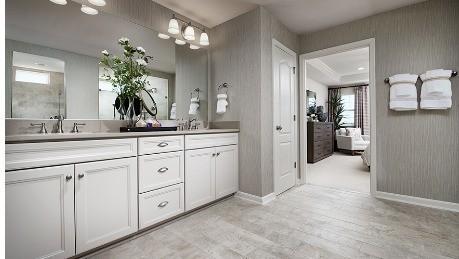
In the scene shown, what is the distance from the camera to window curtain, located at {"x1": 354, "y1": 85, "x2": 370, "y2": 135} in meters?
7.29

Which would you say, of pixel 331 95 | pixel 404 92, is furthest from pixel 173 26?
pixel 331 95

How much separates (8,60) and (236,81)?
2.16 m

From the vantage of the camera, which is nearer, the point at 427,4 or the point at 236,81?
the point at 427,4

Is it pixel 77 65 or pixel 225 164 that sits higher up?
pixel 77 65

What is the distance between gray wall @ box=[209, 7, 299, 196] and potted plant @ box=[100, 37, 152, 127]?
1150mm

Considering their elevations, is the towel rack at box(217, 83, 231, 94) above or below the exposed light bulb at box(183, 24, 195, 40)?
below

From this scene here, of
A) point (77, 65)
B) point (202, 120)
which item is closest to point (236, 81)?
point (202, 120)

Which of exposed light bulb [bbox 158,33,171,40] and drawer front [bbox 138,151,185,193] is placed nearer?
drawer front [bbox 138,151,185,193]

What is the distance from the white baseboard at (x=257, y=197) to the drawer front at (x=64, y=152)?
1532mm

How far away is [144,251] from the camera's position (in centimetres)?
164

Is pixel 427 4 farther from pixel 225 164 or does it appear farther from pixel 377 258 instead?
pixel 225 164

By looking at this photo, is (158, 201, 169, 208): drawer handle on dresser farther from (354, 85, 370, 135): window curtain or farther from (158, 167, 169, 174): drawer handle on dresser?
(354, 85, 370, 135): window curtain

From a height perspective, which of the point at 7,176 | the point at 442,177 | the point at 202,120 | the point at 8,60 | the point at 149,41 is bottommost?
the point at 442,177

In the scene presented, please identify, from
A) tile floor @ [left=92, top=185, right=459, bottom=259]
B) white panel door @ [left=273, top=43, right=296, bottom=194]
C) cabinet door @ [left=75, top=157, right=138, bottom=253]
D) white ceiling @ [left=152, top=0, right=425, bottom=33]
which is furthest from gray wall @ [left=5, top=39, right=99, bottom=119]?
white panel door @ [left=273, top=43, right=296, bottom=194]
